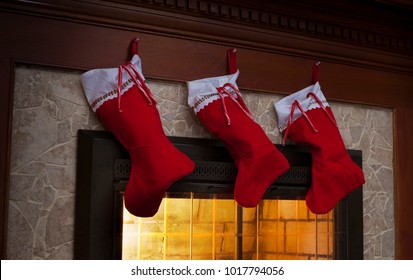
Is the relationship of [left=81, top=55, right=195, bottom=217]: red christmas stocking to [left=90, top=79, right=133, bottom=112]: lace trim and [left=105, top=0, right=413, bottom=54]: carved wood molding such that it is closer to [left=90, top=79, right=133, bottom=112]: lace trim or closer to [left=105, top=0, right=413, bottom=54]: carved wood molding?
[left=90, top=79, right=133, bottom=112]: lace trim

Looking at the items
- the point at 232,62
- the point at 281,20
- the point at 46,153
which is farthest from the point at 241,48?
the point at 46,153

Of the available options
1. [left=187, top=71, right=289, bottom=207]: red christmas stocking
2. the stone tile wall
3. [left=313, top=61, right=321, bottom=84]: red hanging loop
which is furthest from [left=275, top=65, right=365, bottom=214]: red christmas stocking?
the stone tile wall

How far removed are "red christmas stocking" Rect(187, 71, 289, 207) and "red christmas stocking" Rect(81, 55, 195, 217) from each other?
20 centimetres

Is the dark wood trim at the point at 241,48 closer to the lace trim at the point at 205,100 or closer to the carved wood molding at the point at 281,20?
the carved wood molding at the point at 281,20

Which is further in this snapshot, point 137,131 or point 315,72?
point 315,72

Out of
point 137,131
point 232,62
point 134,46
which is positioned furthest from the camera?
point 232,62

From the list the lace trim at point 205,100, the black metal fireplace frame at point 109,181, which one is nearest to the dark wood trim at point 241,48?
the lace trim at point 205,100

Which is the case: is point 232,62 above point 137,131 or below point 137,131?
above

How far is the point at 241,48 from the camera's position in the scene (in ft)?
8.02

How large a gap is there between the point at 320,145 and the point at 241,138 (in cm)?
36

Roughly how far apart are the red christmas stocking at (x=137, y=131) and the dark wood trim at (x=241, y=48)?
0.32 feet

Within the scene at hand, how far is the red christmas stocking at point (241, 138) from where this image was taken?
2238 millimetres

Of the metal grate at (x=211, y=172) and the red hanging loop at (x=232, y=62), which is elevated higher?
the red hanging loop at (x=232, y=62)

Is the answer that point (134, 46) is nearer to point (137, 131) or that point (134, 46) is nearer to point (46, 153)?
point (137, 131)
